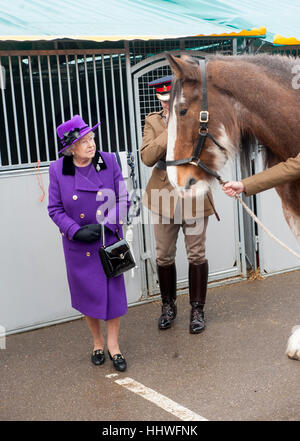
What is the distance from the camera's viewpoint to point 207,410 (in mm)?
3600

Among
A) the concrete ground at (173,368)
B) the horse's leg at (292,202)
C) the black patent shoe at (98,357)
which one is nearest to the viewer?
the horse's leg at (292,202)

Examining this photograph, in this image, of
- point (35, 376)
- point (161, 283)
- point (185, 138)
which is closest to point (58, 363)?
point (35, 376)

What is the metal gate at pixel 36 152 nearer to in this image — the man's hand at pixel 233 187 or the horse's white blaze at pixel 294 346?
the horse's white blaze at pixel 294 346

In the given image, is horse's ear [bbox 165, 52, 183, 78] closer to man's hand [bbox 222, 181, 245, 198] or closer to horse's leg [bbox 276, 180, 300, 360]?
man's hand [bbox 222, 181, 245, 198]

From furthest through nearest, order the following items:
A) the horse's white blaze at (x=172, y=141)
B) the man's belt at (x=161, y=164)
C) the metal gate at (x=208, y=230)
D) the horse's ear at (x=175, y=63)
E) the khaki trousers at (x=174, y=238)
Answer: the metal gate at (x=208, y=230) < the khaki trousers at (x=174, y=238) < the man's belt at (x=161, y=164) < the horse's white blaze at (x=172, y=141) < the horse's ear at (x=175, y=63)

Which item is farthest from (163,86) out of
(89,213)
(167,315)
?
(167,315)

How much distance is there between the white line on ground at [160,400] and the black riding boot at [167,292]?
96 centimetres

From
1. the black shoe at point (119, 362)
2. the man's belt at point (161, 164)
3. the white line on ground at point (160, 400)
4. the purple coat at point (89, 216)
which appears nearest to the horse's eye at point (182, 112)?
the purple coat at point (89, 216)

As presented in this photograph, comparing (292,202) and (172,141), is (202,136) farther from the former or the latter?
(292,202)

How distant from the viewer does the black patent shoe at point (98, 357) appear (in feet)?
14.5

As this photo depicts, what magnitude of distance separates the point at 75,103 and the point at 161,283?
1769mm

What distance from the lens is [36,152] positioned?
5117 mm

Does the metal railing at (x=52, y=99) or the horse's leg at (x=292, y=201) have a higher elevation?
the metal railing at (x=52, y=99)

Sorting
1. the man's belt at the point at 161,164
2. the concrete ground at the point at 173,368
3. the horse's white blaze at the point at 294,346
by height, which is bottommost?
the concrete ground at the point at 173,368
